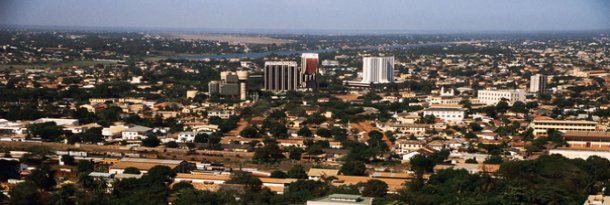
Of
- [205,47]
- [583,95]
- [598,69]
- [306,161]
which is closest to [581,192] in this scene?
[306,161]

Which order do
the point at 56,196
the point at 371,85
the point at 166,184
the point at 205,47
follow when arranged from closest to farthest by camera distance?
the point at 56,196 < the point at 166,184 < the point at 371,85 < the point at 205,47

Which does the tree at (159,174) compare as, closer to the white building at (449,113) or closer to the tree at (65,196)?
the tree at (65,196)

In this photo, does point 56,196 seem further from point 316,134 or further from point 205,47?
point 205,47

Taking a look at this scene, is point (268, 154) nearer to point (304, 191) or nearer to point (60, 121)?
point (304, 191)

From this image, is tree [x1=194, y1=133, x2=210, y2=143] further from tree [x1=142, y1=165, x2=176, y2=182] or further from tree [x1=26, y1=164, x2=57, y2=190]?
tree [x1=26, y1=164, x2=57, y2=190]

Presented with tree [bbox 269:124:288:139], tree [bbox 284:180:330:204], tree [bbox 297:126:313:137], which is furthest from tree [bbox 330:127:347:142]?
tree [bbox 284:180:330:204]

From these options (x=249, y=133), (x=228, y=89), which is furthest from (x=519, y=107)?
(x=228, y=89)
